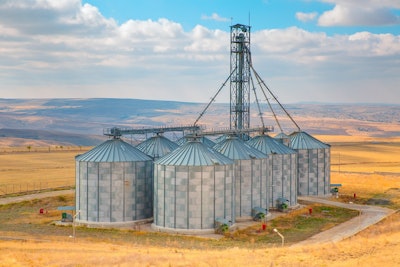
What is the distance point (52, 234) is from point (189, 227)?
1608cm

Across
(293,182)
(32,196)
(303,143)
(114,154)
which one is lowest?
(32,196)

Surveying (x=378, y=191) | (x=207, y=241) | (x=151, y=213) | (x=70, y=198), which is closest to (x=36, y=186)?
(x=70, y=198)

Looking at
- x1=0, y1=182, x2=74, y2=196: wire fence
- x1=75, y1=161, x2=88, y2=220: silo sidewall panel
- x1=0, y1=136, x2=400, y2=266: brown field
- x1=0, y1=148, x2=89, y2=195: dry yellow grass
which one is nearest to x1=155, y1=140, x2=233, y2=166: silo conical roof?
x1=0, y1=136, x2=400, y2=266: brown field

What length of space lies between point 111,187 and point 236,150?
18.4m

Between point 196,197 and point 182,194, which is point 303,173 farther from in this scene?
point 182,194

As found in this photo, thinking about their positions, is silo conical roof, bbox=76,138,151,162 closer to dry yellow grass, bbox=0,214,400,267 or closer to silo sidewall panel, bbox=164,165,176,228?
silo sidewall panel, bbox=164,165,176,228

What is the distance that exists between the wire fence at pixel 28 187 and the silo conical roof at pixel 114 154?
109 ft

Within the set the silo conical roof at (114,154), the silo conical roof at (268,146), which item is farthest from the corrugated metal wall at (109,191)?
the silo conical roof at (268,146)

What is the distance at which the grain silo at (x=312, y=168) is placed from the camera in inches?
3519

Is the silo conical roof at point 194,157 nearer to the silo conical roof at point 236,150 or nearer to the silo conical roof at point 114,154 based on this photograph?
the silo conical roof at point 114,154

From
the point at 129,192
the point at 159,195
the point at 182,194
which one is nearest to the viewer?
the point at 182,194

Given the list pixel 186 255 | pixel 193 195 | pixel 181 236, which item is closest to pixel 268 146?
pixel 193 195

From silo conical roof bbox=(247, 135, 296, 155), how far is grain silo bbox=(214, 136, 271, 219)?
789 cm

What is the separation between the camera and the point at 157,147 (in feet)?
245
